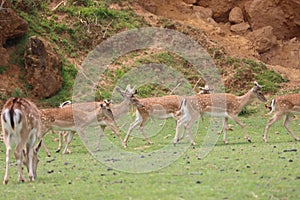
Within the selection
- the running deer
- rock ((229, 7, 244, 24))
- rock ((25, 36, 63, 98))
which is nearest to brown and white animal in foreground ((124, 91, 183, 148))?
the running deer

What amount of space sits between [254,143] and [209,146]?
1.09 m

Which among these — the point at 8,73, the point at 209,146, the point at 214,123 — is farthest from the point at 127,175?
the point at 8,73

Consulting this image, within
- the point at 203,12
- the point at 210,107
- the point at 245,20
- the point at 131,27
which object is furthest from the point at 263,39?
the point at 210,107

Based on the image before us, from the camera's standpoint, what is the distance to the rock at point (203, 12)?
3102 cm

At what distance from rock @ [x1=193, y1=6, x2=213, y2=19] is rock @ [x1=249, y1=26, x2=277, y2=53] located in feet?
6.93

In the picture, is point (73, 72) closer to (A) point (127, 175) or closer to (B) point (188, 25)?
(B) point (188, 25)

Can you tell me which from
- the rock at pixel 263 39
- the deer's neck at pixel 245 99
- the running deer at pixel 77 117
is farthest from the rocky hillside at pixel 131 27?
the deer's neck at pixel 245 99

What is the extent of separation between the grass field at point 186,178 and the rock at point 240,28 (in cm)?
1459

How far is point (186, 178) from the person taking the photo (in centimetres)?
1180

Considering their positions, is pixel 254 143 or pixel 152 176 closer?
pixel 152 176

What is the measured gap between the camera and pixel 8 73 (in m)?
24.7

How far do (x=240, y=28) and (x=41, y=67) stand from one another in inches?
401

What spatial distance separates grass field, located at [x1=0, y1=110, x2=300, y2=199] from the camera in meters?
10.6

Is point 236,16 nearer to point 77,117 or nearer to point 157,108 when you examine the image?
point 157,108
